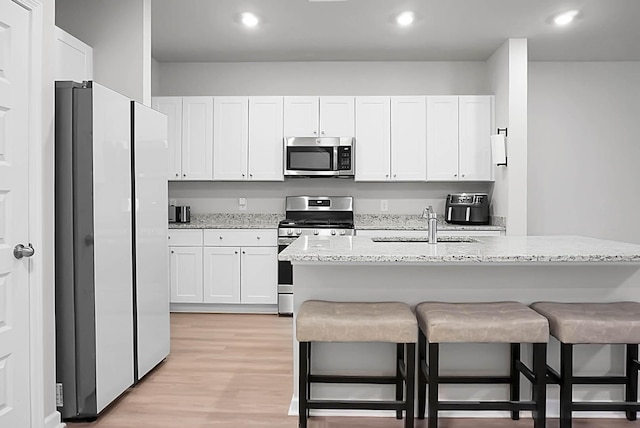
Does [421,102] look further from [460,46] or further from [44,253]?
[44,253]

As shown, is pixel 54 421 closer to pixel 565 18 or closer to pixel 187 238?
pixel 187 238

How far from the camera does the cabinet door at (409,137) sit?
525 cm

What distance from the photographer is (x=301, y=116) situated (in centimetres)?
532

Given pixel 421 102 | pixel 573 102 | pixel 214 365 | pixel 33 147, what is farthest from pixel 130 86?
pixel 573 102

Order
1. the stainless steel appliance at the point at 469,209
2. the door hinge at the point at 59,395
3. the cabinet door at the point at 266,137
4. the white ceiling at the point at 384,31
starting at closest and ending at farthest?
1. the door hinge at the point at 59,395
2. the white ceiling at the point at 384,31
3. the stainless steel appliance at the point at 469,209
4. the cabinet door at the point at 266,137

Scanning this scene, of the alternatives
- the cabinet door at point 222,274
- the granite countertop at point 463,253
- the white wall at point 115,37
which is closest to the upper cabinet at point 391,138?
Answer: the cabinet door at point 222,274

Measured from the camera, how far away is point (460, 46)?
503cm

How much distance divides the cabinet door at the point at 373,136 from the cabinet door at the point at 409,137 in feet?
0.19

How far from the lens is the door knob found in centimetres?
230

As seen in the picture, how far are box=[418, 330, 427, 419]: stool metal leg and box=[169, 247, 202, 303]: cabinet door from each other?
302 cm

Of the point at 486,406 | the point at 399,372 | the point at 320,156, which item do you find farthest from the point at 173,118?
the point at 486,406

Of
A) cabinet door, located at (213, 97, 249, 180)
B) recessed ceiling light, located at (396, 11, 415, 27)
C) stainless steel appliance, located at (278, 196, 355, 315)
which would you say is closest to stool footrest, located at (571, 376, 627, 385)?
stainless steel appliance, located at (278, 196, 355, 315)

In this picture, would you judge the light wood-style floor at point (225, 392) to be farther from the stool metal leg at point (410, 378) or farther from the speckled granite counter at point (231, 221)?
the speckled granite counter at point (231, 221)

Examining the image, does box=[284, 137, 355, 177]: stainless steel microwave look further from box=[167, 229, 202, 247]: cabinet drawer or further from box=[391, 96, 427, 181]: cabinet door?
box=[167, 229, 202, 247]: cabinet drawer
